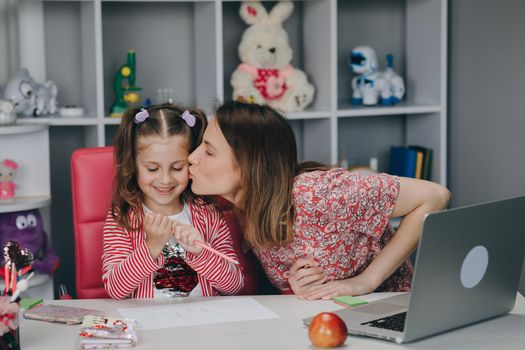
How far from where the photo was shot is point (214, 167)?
6.00 ft

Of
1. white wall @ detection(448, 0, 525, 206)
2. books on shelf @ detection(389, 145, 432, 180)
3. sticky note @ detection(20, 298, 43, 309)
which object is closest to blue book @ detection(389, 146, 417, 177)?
books on shelf @ detection(389, 145, 432, 180)

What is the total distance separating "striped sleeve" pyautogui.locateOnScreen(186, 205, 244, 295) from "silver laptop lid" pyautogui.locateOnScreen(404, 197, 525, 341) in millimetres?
599

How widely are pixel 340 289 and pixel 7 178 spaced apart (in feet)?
4.21

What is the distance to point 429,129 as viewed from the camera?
3.13m

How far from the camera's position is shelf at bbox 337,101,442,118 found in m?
2.94

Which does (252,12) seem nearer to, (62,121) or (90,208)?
(62,121)

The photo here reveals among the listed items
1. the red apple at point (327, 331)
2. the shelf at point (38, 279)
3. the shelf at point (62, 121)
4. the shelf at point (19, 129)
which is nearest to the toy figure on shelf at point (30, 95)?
the shelf at point (62, 121)

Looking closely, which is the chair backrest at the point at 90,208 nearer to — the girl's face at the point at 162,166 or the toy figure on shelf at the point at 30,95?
the girl's face at the point at 162,166

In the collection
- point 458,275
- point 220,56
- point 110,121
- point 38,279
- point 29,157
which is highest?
point 220,56

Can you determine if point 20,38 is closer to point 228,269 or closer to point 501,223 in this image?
point 228,269

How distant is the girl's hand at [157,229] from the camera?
67.7 inches

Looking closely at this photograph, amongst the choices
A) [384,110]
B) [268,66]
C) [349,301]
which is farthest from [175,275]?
[384,110]

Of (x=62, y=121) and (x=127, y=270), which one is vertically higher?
(x=62, y=121)

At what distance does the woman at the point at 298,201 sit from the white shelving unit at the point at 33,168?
92 cm
